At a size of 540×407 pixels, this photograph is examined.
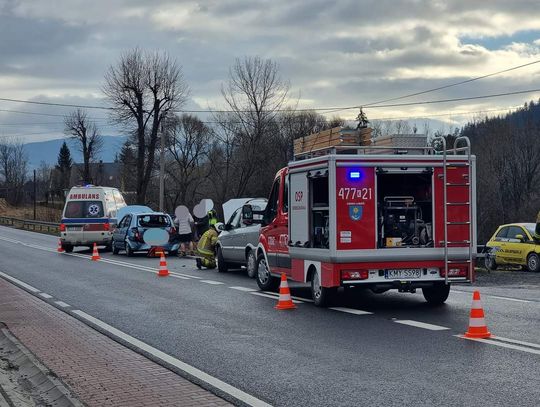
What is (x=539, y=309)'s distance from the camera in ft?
39.8

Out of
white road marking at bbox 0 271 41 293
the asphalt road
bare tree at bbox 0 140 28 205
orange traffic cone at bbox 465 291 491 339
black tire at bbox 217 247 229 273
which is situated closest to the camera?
the asphalt road

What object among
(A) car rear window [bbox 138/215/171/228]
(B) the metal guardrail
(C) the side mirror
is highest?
(C) the side mirror

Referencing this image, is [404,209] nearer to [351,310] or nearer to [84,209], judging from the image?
[351,310]

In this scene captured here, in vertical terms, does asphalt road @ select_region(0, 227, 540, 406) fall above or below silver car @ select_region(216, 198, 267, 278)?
below

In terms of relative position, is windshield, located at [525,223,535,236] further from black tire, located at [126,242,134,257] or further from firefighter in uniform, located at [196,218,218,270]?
black tire, located at [126,242,134,257]

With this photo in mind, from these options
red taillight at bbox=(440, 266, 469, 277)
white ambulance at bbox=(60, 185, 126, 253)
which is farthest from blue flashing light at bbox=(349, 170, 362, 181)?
white ambulance at bbox=(60, 185, 126, 253)

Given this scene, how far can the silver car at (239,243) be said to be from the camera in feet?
59.6

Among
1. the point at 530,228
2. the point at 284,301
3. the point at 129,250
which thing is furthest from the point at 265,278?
the point at 129,250

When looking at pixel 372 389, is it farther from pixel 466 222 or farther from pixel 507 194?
pixel 507 194

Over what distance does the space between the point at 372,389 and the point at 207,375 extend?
1746mm

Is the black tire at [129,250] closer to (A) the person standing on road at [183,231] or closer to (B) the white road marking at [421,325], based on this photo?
(A) the person standing on road at [183,231]

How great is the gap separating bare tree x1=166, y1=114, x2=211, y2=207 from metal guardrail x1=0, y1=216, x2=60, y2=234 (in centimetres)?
1283

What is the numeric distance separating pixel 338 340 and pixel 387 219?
133 inches

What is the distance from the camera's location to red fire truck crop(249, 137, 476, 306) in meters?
11.8
